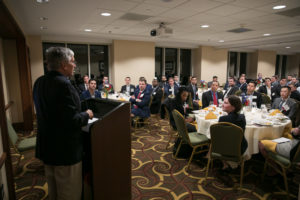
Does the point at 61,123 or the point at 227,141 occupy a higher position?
the point at 61,123

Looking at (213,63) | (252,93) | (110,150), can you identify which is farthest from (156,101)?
(213,63)

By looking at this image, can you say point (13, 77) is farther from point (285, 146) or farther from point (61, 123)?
point (285, 146)

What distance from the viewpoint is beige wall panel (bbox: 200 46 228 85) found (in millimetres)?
10398

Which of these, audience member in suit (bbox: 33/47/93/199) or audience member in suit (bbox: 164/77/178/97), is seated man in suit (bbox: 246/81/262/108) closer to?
audience member in suit (bbox: 164/77/178/97)

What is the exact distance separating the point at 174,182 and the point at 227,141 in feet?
3.17

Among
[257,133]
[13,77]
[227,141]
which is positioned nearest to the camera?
[227,141]

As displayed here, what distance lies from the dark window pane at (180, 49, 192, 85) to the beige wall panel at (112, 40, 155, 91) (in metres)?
2.43

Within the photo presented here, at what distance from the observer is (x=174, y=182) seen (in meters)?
2.89

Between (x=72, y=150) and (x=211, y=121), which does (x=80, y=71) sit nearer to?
(x=211, y=121)

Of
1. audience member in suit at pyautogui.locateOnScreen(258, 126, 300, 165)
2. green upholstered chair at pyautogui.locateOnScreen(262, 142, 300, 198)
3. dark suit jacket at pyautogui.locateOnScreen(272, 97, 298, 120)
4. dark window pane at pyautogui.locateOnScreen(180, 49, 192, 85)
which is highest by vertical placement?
dark window pane at pyautogui.locateOnScreen(180, 49, 192, 85)

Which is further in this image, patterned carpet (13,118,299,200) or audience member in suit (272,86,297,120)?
audience member in suit (272,86,297,120)

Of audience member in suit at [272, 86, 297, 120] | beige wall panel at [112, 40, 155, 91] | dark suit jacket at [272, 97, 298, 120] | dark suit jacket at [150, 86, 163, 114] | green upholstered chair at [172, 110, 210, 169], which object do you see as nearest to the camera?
green upholstered chair at [172, 110, 210, 169]

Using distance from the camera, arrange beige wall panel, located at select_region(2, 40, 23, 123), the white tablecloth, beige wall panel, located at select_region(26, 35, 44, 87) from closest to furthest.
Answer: the white tablecloth, beige wall panel, located at select_region(2, 40, 23, 123), beige wall panel, located at select_region(26, 35, 44, 87)

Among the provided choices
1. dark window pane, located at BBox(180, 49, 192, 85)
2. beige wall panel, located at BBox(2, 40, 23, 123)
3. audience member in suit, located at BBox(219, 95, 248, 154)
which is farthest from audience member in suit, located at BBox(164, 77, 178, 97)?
audience member in suit, located at BBox(219, 95, 248, 154)
